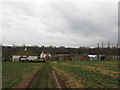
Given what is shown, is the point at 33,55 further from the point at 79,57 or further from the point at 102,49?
the point at 102,49

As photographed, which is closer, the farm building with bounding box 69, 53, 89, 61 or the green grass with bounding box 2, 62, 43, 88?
the green grass with bounding box 2, 62, 43, 88

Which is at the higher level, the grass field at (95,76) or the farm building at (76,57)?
the grass field at (95,76)

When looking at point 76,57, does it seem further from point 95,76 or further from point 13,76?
point 13,76

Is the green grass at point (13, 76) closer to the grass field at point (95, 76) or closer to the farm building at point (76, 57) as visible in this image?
the grass field at point (95, 76)

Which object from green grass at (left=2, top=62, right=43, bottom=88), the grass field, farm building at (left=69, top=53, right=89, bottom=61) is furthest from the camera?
farm building at (left=69, top=53, right=89, bottom=61)

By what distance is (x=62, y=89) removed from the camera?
12117 millimetres

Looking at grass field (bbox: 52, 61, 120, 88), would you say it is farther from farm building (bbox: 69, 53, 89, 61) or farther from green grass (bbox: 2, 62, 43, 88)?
farm building (bbox: 69, 53, 89, 61)

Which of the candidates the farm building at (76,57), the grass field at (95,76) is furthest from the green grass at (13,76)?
the farm building at (76,57)

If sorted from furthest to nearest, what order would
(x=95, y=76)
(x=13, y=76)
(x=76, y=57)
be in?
(x=76, y=57), (x=13, y=76), (x=95, y=76)

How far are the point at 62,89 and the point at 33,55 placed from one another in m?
95.4

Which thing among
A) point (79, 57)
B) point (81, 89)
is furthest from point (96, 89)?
point (79, 57)

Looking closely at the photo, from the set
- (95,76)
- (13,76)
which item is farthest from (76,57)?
(13,76)

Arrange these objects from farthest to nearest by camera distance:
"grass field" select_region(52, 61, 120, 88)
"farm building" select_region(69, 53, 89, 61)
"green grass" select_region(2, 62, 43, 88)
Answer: "farm building" select_region(69, 53, 89, 61), "green grass" select_region(2, 62, 43, 88), "grass field" select_region(52, 61, 120, 88)

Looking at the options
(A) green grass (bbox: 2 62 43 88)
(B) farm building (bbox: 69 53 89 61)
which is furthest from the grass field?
(B) farm building (bbox: 69 53 89 61)
